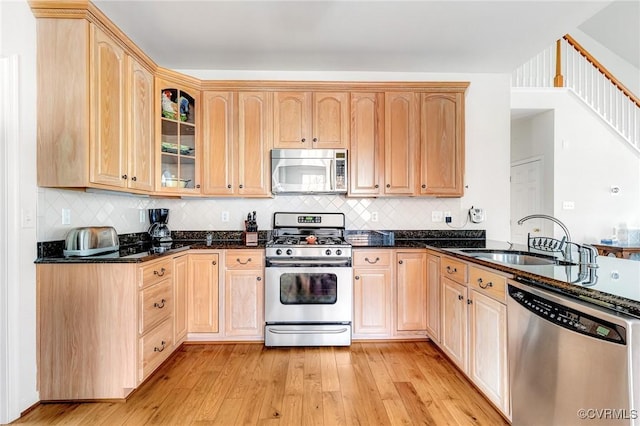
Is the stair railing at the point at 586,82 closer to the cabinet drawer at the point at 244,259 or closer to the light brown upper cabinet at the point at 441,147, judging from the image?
the light brown upper cabinet at the point at 441,147

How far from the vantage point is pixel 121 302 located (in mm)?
1923

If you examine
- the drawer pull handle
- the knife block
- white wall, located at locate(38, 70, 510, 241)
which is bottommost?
the drawer pull handle

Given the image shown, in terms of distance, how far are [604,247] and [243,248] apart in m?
4.58

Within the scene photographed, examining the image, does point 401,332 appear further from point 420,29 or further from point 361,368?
point 420,29

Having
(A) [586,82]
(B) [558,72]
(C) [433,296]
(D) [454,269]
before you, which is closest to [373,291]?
(C) [433,296]

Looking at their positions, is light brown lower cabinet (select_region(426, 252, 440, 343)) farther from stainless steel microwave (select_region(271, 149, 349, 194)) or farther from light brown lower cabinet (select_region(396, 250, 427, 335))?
stainless steel microwave (select_region(271, 149, 349, 194))

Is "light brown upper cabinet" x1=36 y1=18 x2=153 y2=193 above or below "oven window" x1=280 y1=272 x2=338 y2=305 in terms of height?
above

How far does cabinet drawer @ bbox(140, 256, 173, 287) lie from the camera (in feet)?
6.73

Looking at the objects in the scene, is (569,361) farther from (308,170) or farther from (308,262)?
(308,170)

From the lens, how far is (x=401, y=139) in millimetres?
3033

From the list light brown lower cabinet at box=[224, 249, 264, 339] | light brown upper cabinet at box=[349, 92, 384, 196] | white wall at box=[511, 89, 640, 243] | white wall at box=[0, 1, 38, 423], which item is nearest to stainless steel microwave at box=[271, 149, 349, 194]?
light brown upper cabinet at box=[349, 92, 384, 196]

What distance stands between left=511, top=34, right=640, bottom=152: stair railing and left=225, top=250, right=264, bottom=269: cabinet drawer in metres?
4.17

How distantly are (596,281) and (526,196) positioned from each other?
417 centimetres

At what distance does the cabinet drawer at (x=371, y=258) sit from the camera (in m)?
2.79
